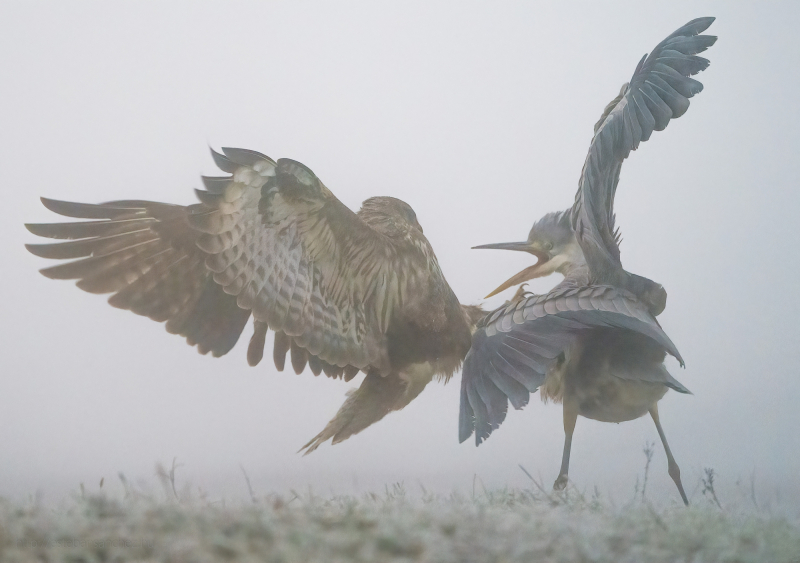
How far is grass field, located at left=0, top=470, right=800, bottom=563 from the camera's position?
34.1 inches

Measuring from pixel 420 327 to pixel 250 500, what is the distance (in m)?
0.78

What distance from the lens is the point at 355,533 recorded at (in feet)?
3.09

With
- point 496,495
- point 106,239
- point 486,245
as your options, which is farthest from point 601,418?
point 106,239

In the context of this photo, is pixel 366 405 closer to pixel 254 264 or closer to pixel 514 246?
pixel 254 264

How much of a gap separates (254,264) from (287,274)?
88 mm

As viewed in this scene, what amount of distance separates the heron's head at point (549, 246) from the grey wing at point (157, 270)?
33.7 inches

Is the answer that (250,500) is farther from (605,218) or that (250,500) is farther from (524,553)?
(605,218)

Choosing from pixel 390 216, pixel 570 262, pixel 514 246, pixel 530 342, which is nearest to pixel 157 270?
pixel 390 216

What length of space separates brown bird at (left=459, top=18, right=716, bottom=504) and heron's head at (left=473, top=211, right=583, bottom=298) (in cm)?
19

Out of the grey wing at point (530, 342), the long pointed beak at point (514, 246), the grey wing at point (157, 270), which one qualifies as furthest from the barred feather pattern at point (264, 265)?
the long pointed beak at point (514, 246)

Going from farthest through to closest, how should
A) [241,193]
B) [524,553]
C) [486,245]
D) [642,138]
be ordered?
[486,245] → [642,138] → [241,193] → [524,553]

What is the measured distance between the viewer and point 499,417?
1676 mm

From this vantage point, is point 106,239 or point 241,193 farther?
point 106,239

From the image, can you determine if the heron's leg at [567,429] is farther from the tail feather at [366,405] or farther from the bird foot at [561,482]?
the tail feather at [366,405]
